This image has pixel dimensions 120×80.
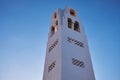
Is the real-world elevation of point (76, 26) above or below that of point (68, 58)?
above

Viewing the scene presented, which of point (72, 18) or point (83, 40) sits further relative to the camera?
point (72, 18)

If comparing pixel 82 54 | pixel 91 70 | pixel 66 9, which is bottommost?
pixel 91 70

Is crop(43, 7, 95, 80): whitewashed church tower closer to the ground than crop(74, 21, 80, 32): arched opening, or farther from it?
closer to the ground

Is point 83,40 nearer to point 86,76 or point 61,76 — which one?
point 86,76

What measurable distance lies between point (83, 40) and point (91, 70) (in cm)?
556

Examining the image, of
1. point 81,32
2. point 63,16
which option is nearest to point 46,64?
point 81,32

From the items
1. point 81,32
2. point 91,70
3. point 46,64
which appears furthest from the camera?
point 81,32

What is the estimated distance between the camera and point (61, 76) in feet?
58.4

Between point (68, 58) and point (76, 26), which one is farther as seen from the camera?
point (76, 26)

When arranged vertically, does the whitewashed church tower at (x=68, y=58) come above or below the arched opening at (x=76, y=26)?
below

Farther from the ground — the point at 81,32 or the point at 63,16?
the point at 63,16

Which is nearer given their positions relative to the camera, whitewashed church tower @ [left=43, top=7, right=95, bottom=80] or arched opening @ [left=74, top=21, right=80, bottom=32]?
whitewashed church tower @ [left=43, top=7, right=95, bottom=80]

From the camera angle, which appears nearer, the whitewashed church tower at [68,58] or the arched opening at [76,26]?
the whitewashed church tower at [68,58]

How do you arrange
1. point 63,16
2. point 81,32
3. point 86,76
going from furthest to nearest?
point 63,16 < point 81,32 < point 86,76
